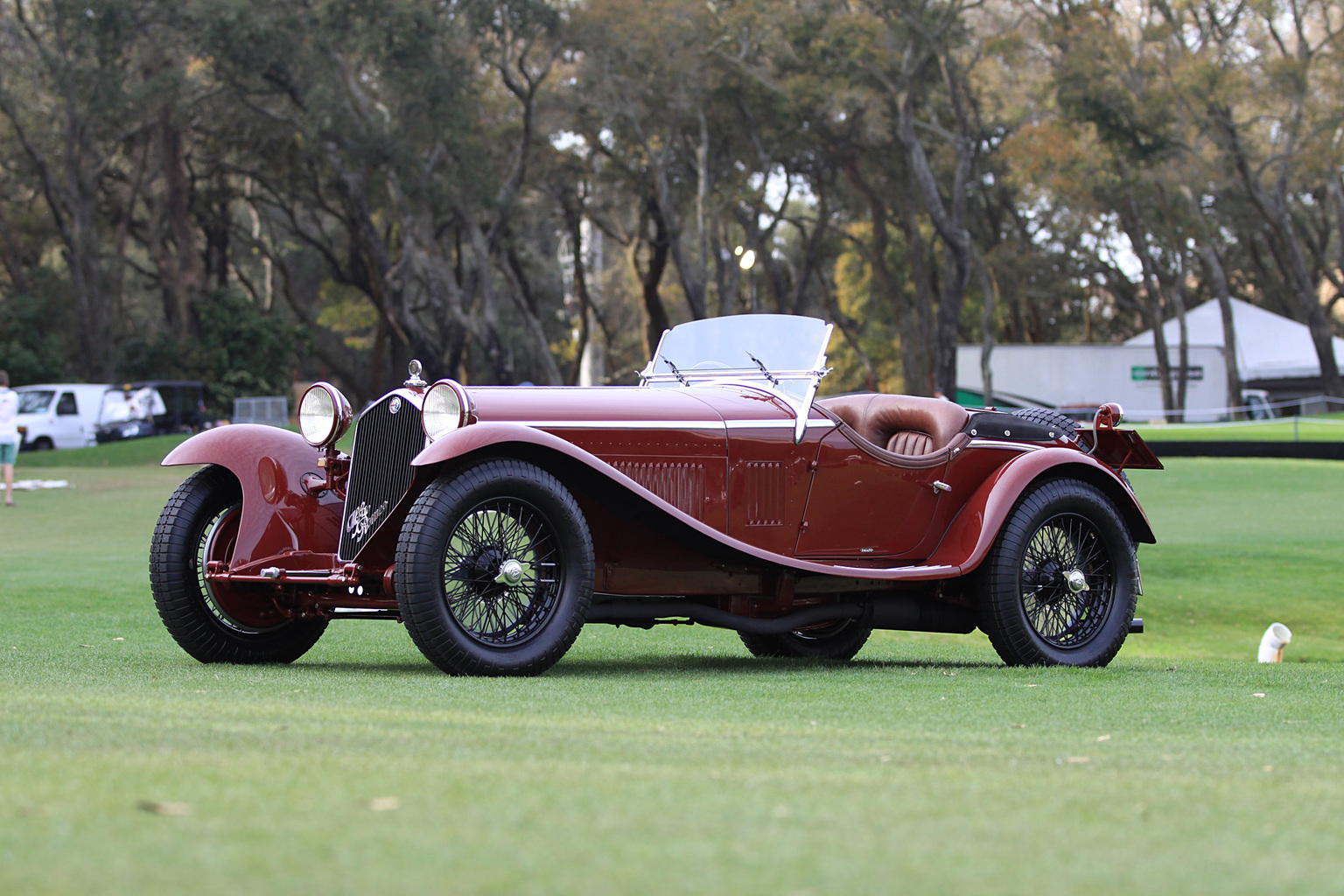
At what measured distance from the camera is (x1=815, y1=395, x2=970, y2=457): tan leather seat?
24.3 ft

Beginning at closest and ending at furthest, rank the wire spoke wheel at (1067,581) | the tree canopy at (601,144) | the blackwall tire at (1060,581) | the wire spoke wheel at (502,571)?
the wire spoke wheel at (502,571) → the blackwall tire at (1060,581) → the wire spoke wheel at (1067,581) → the tree canopy at (601,144)

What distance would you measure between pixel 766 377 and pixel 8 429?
45.7ft

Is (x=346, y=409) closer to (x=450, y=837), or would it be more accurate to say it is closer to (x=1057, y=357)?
(x=450, y=837)

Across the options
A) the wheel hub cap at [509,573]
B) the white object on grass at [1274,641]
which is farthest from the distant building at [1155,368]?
the wheel hub cap at [509,573]

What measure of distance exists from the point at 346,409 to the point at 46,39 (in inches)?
1338

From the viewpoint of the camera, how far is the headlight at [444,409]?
607cm

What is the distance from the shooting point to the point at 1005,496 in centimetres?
708

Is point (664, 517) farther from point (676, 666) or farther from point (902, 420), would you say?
point (902, 420)

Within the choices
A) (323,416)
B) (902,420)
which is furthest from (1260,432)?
(323,416)

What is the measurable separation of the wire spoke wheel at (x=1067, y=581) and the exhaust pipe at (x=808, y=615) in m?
0.35

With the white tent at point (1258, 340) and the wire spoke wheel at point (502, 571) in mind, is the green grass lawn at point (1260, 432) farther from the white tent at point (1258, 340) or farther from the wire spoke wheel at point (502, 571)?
the wire spoke wheel at point (502, 571)

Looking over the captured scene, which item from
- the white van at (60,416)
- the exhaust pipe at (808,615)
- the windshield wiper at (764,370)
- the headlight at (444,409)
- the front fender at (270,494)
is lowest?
the exhaust pipe at (808,615)

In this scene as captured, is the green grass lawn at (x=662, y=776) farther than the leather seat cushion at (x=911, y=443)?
No

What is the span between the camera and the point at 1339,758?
4105 millimetres
